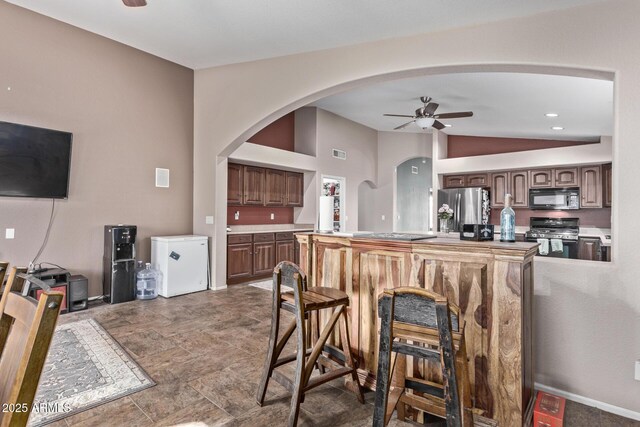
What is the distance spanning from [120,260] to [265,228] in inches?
110

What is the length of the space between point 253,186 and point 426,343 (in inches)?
211

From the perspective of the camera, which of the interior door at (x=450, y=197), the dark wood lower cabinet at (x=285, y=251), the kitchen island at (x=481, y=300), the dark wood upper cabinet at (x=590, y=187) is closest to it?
the kitchen island at (x=481, y=300)

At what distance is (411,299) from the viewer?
167 centimetres

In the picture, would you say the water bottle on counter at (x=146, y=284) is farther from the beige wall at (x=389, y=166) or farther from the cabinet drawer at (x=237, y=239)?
the beige wall at (x=389, y=166)

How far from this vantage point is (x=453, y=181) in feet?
25.5

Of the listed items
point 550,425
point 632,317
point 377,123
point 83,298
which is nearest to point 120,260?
point 83,298

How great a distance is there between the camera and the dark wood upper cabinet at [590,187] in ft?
20.2

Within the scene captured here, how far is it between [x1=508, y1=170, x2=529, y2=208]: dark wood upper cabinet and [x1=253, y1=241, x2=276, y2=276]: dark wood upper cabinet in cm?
485

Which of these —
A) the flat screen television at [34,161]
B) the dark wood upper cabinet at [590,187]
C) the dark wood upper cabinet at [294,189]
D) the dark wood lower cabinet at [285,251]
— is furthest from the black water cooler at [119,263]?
the dark wood upper cabinet at [590,187]

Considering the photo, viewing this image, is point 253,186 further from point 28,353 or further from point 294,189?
point 28,353

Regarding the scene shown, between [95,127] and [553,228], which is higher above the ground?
[95,127]

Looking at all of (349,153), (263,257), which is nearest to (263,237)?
(263,257)

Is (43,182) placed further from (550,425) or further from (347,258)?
(550,425)

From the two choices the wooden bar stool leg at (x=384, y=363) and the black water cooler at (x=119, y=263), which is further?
the black water cooler at (x=119, y=263)
